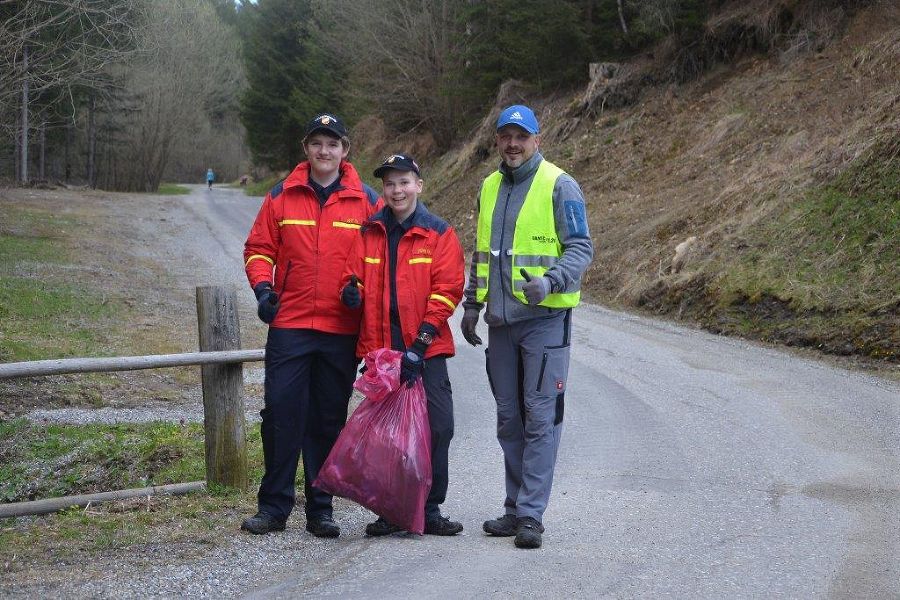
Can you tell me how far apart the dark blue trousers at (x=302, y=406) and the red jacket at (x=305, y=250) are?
3.7 inches

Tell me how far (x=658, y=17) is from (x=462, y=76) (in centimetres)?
1118

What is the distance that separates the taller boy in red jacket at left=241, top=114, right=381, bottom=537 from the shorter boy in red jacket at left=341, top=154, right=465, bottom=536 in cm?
13

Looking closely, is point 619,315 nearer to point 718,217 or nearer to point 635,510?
point 718,217

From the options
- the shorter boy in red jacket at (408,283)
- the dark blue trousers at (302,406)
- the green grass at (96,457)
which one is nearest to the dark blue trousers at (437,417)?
the shorter boy in red jacket at (408,283)

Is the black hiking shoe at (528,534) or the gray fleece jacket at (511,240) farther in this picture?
the gray fleece jacket at (511,240)

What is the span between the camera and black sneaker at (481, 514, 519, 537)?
573 cm

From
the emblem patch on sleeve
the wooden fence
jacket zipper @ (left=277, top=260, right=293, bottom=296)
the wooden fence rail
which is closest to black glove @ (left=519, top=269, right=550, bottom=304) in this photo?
the emblem patch on sleeve

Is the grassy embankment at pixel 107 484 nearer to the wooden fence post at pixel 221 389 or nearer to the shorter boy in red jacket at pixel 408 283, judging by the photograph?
the wooden fence post at pixel 221 389

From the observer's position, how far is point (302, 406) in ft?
18.9

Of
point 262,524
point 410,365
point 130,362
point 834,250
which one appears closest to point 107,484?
point 130,362

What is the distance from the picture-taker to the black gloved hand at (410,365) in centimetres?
542

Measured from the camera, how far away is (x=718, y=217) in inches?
696

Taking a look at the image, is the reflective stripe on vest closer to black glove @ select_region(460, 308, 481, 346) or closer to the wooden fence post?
black glove @ select_region(460, 308, 481, 346)

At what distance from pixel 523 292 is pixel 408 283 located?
0.59 m
